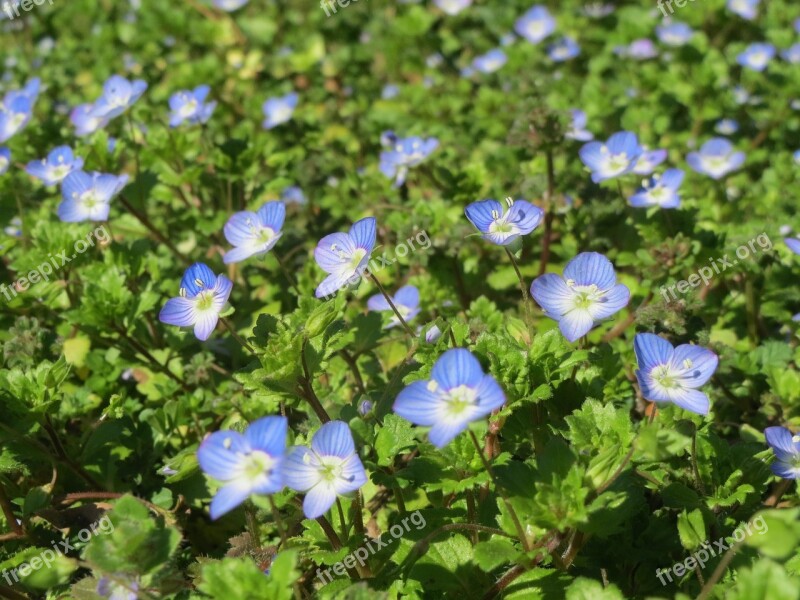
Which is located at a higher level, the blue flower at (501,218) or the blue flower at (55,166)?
the blue flower at (55,166)

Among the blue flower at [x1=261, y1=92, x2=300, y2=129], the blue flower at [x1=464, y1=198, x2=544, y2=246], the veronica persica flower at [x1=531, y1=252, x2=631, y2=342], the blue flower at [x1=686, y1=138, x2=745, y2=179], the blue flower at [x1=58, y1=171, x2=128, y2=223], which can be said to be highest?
the blue flower at [x1=58, y1=171, x2=128, y2=223]

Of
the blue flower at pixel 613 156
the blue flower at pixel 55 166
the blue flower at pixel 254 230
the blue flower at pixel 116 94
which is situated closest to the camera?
the blue flower at pixel 254 230

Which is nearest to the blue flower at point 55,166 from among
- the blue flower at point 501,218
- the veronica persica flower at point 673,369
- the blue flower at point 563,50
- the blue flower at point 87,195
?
the blue flower at point 87,195

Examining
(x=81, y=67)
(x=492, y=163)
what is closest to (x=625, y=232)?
(x=492, y=163)

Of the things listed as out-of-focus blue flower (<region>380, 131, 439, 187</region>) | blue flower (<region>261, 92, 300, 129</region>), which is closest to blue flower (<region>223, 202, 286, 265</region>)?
out-of-focus blue flower (<region>380, 131, 439, 187</region>)

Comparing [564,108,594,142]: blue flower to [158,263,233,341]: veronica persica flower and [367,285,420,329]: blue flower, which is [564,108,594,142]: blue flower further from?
[158,263,233,341]: veronica persica flower

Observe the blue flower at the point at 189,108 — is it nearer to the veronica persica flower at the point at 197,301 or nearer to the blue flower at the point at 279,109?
the blue flower at the point at 279,109

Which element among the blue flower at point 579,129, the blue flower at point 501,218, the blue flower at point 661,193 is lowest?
the blue flower at point 579,129

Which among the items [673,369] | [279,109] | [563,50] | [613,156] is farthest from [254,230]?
[563,50]
